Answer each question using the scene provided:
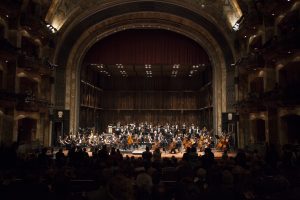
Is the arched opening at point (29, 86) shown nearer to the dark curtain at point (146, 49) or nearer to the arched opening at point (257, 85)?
the dark curtain at point (146, 49)

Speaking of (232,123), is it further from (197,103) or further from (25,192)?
(25,192)

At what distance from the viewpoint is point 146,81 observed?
37.5 metres

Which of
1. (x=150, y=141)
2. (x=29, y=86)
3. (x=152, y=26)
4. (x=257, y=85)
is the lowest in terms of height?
(x=150, y=141)

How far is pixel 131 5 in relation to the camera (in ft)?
88.6

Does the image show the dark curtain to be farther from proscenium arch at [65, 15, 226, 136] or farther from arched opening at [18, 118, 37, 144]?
arched opening at [18, 118, 37, 144]

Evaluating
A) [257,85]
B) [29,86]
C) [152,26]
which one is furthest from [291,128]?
[29,86]

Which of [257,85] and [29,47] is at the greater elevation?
[29,47]

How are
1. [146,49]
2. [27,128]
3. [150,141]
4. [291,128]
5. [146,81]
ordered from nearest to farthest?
1. [291,128]
2. [150,141]
3. [27,128]
4. [146,49]
5. [146,81]

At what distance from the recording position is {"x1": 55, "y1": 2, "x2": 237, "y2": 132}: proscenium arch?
2684cm

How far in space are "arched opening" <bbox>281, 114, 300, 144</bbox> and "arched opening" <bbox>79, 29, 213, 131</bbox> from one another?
37.8ft

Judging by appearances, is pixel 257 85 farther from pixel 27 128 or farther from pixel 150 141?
pixel 27 128

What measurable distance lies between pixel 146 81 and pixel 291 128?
71.7 feet

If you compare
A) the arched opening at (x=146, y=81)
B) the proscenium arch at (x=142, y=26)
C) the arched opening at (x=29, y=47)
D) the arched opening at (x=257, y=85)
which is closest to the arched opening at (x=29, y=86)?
the arched opening at (x=29, y=47)

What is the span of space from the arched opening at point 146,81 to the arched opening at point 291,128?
11.5 metres
